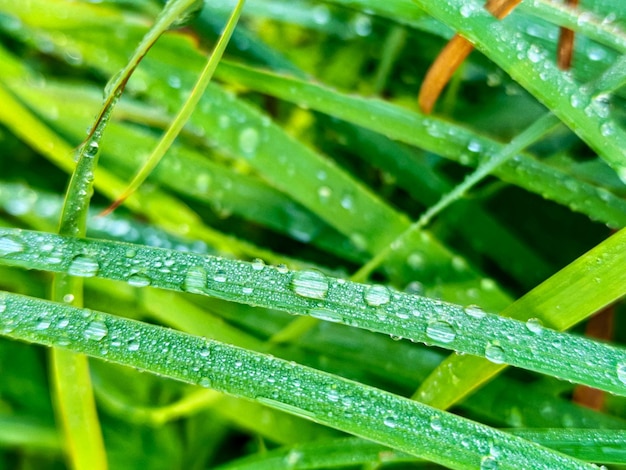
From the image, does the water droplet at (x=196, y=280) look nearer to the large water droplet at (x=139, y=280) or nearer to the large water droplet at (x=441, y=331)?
the large water droplet at (x=139, y=280)

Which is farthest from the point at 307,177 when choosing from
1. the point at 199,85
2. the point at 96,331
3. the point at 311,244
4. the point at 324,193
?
the point at 96,331

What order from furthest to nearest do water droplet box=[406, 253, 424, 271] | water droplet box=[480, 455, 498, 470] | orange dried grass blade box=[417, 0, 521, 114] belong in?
1. water droplet box=[406, 253, 424, 271]
2. orange dried grass blade box=[417, 0, 521, 114]
3. water droplet box=[480, 455, 498, 470]

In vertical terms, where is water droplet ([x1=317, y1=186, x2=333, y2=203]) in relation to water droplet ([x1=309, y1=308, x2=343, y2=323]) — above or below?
above

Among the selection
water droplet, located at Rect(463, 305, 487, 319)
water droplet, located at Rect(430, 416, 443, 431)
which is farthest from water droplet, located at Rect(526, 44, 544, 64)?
water droplet, located at Rect(430, 416, 443, 431)

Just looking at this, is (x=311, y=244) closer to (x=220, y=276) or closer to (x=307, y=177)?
(x=307, y=177)

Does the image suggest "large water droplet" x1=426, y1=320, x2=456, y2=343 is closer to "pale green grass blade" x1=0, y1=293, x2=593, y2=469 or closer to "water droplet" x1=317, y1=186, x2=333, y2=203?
"pale green grass blade" x1=0, y1=293, x2=593, y2=469

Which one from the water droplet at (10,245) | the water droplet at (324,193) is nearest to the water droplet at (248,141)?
the water droplet at (324,193)
